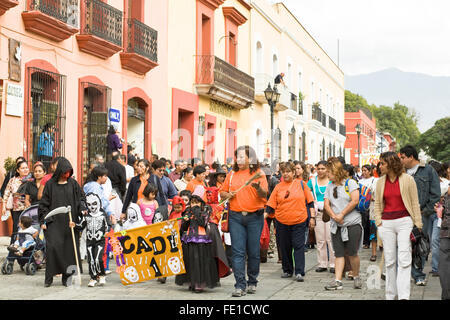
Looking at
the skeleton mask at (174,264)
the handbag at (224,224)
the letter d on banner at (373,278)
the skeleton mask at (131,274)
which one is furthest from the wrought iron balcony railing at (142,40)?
the letter d on banner at (373,278)

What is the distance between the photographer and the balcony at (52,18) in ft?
44.0

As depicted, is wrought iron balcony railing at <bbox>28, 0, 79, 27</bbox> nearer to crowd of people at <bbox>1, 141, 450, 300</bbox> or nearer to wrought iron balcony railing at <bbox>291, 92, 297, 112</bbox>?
crowd of people at <bbox>1, 141, 450, 300</bbox>

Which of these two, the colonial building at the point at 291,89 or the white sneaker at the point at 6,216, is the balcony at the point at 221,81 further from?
the white sneaker at the point at 6,216

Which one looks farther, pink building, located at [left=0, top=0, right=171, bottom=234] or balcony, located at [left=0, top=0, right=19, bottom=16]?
pink building, located at [left=0, top=0, right=171, bottom=234]

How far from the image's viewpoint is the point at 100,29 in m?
16.0

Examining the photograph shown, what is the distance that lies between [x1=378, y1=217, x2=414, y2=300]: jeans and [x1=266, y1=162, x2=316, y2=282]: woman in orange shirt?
2.46 m

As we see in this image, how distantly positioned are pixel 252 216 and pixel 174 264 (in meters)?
1.18

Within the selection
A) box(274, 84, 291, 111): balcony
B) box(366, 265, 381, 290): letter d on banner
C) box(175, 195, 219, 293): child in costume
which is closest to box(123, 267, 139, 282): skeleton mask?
box(175, 195, 219, 293): child in costume

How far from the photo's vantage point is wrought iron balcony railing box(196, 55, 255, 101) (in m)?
22.5

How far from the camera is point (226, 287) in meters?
9.46

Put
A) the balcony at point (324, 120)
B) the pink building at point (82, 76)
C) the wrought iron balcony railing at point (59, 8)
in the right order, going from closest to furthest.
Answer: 1. the pink building at point (82, 76)
2. the wrought iron balcony railing at point (59, 8)
3. the balcony at point (324, 120)

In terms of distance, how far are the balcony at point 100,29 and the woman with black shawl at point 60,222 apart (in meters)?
6.50

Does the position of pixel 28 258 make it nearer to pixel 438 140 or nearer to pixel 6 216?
pixel 6 216

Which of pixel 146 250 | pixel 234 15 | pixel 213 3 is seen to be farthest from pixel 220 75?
pixel 146 250
